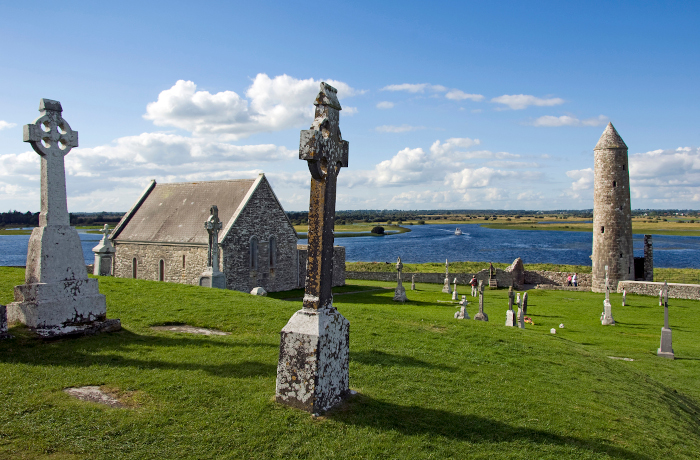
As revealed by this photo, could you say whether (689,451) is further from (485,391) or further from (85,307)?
(85,307)

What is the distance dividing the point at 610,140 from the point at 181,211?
28936mm

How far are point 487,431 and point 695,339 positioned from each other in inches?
605

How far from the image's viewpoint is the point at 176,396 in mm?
5992

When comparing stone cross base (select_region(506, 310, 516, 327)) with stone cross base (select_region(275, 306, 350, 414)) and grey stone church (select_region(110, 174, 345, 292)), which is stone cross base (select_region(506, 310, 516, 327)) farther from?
grey stone church (select_region(110, 174, 345, 292))

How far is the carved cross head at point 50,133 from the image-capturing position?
8461 mm

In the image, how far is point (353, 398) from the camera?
6.20 meters

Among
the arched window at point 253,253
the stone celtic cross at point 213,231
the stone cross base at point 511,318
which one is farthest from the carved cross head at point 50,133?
the arched window at point 253,253

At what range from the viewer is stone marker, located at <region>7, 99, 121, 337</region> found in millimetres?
8273

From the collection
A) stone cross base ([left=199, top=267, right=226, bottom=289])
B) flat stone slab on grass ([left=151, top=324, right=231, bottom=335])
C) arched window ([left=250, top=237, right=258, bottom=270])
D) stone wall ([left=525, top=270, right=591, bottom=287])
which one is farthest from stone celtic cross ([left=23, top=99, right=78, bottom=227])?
stone wall ([left=525, top=270, right=591, bottom=287])

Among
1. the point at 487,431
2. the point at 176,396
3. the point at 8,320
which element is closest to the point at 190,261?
the point at 8,320

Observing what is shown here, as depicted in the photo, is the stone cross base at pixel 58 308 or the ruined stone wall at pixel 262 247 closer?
the stone cross base at pixel 58 308

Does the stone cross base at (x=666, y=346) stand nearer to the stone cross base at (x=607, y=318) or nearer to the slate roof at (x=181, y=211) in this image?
the stone cross base at (x=607, y=318)

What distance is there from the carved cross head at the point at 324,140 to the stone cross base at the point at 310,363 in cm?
190

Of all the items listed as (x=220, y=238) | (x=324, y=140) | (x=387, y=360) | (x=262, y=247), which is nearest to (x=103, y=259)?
(x=220, y=238)
